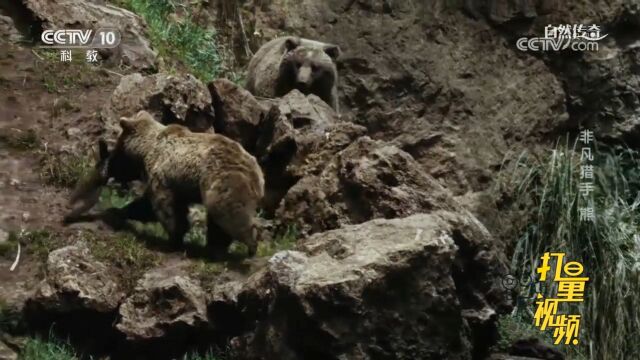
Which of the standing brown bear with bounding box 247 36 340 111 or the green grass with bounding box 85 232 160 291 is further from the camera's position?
the standing brown bear with bounding box 247 36 340 111

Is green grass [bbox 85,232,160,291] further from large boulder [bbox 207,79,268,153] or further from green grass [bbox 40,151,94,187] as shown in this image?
large boulder [bbox 207,79,268,153]

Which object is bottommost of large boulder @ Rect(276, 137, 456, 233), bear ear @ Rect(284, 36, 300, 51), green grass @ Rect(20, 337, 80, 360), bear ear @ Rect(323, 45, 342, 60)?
green grass @ Rect(20, 337, 80, 360)

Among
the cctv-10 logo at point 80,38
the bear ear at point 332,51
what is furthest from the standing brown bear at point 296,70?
the cctv-10 logo at point 80,38

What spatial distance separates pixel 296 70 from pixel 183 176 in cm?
397

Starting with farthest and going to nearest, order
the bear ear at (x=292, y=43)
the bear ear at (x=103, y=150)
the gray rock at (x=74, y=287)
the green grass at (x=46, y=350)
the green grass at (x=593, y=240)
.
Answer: the bear ear at (x=292, y=43) → the green grass at (x=593, y=240) → the bear ear at (x=103, y=150) → the gray rock at (x=74, y=287) → the green grass at (x=46, y=350)

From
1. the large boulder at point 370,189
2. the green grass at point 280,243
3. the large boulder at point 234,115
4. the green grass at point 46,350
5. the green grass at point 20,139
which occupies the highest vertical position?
the large boulder at point 234,115

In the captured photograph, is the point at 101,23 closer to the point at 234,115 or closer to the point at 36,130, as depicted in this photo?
the point at 36,130

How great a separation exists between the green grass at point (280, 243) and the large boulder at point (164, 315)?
35.8 inches

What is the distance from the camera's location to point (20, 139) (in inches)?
301

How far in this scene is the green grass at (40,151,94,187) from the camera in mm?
7297

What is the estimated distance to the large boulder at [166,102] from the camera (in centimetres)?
762

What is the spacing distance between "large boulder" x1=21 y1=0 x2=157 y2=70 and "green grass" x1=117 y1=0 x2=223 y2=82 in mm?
393

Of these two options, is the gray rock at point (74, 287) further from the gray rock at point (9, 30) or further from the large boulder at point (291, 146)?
the gray rock at point (9, 30)

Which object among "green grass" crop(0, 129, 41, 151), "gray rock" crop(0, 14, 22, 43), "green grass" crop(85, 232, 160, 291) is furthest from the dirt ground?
"green grass" crop(85, 232, 160, 291)
